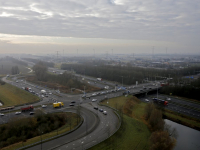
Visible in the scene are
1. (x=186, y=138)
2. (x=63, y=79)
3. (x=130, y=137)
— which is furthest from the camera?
(x=63, y=79)

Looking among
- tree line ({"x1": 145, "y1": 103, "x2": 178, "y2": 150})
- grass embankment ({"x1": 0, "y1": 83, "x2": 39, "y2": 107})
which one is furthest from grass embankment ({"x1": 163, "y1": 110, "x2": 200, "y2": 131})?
grass embankment ({"x1": 0, "y1": 83, "x2": 39, "y2": 107})

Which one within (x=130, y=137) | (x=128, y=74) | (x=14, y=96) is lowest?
(x=130, y=137)

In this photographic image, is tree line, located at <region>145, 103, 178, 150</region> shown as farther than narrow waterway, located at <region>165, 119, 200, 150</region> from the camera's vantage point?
No

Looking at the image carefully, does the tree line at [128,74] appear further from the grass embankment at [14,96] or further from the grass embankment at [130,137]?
the grass embankment at [14,96]

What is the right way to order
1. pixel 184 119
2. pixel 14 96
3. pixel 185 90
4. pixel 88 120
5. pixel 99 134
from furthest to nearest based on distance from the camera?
pixel 185 90
pixel 14 96
pixel 184 119
pixel 88 120
pixel 99 134

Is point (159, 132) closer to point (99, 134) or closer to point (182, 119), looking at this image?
point (99, 134)

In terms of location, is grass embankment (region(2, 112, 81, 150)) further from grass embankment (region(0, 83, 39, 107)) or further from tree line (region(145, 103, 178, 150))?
grass embankment (region(0, 83, 39, 107))

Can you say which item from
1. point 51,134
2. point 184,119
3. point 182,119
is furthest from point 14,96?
point 184,119
